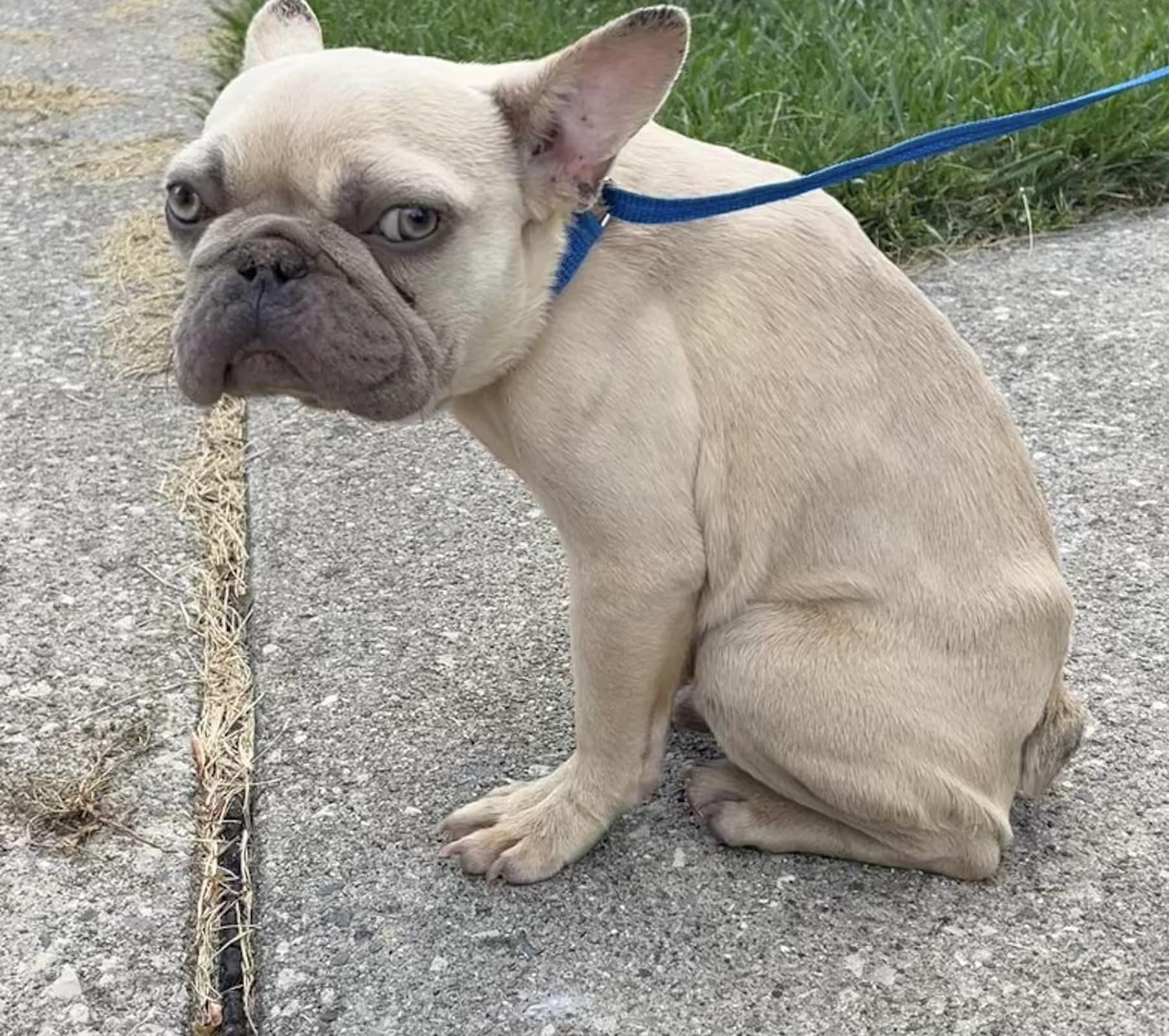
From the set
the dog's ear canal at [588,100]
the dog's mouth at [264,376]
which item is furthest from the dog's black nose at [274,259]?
the dog's ear canal at [588,100]

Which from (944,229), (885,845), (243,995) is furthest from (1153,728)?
(944,229)

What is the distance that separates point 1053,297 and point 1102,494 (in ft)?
3.66

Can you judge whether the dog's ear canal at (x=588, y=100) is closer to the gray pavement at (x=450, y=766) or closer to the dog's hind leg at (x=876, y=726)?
the dog's hind leg at (x=876, y=726)

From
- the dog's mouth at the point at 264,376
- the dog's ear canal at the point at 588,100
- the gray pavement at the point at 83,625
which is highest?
the dog's ear canal at the point at 588,100

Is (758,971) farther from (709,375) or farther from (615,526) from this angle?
(709,375)

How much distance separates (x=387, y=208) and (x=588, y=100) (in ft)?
1.12

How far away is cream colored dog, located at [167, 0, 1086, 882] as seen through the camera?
6.86ft

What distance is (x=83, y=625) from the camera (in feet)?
10.6

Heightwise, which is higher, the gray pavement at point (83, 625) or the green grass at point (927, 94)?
the green grass at point (927, 94)

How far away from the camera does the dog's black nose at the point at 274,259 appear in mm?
2043

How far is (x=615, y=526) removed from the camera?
2.31m

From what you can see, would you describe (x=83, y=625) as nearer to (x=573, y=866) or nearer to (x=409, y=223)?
(x=573, y=866)

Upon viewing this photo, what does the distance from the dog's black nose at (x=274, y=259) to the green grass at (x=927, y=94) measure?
301cm

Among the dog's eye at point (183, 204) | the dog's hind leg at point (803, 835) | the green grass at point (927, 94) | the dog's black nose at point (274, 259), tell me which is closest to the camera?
the dog's black nose at point (274, 259)
